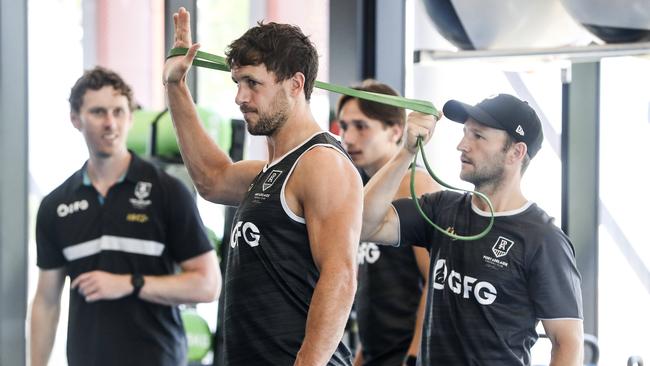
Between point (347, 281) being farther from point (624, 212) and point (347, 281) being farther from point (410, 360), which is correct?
point (624, 212)

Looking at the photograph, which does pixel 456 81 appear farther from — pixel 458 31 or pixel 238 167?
pixel 238 167

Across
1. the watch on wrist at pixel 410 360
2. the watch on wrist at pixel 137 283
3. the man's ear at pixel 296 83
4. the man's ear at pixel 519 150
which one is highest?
the man's ear at pixel 296 83

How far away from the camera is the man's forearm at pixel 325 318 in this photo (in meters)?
1.95

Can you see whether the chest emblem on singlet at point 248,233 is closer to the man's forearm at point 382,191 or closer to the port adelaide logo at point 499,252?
the man's forearm at point 382,191

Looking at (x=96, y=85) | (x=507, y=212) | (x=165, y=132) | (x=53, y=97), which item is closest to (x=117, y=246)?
(x=96, y=85)

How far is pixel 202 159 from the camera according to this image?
244 cm

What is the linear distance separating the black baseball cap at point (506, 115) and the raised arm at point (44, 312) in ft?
4.58

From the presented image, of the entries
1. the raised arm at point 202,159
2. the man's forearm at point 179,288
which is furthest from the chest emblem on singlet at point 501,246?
the man's forearm at point 179,288

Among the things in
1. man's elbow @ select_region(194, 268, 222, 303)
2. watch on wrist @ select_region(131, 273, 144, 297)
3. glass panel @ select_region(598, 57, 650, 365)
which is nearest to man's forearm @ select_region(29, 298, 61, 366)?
watch on wrist @ select_region(131, 273, 144, 297)

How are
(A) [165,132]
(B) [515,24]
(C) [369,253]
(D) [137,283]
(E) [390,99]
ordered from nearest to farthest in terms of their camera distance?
1. (E) [390,99]
2. (B) [515,24]
3. (D) [137,283]
4. (C) [369,253]
5. (A) [165,132]

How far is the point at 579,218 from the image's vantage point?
11.2ft

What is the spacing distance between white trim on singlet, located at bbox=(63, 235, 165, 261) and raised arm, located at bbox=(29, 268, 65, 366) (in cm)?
12

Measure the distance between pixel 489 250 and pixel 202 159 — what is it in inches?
27.2

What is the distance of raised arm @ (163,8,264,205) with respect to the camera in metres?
2.38
